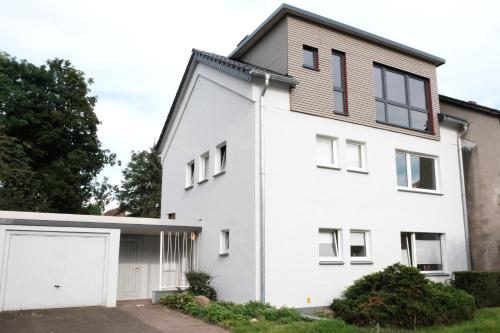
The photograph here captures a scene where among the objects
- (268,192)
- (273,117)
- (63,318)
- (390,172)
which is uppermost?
(273,117)

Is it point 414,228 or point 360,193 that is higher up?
point 360,193

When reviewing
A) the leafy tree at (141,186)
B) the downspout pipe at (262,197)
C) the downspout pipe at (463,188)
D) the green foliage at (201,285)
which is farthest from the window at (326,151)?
the leafy tree at (141,186)

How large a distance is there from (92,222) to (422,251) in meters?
10.9

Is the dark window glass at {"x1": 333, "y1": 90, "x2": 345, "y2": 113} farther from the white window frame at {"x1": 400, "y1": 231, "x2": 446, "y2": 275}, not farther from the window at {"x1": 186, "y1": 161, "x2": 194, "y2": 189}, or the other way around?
the window at {"x1": 186, "y1": 161, "x2": 194, "y2": 189}

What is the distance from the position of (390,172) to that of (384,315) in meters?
6.23

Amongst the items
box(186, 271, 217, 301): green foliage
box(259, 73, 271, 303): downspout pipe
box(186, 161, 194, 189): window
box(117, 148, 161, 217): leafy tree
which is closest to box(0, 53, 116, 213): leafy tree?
box(117, 148, 161, 217): leafy tree

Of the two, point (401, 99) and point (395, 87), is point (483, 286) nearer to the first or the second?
point (401, 99)

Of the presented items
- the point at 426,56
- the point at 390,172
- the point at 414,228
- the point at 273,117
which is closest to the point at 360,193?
the point at 390,172

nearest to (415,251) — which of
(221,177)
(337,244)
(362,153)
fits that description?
(337,244)

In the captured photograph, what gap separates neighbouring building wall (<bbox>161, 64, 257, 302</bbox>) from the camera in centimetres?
1327

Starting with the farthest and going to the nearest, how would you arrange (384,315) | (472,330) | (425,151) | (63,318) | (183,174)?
(183,174), (425,151), (63,318), (384,315), (472,330)

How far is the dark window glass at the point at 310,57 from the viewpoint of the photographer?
14805 millimetres

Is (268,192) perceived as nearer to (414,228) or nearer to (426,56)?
(414,228)

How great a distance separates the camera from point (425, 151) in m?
16.6
